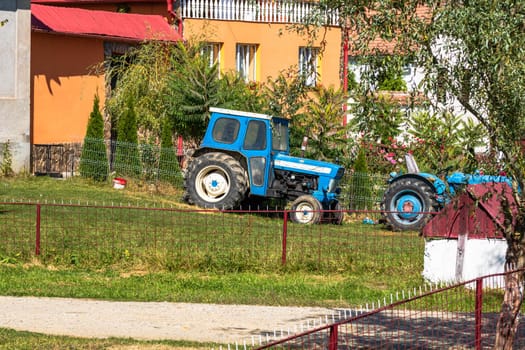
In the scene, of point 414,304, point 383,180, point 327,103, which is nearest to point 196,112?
point 327,103

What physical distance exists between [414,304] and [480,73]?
15.3 ft

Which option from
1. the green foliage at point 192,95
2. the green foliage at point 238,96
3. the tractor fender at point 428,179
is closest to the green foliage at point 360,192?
the tractor fender at point 428,179

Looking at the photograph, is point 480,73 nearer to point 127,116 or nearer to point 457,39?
point 457,39

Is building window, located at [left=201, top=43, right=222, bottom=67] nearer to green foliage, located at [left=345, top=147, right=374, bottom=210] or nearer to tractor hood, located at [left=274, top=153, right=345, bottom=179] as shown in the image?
green foliage, located at [left=345, top=147, right=374, bottom=210]

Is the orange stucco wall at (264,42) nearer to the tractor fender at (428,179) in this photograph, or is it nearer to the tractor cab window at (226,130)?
the tractor cab window at (226,130)

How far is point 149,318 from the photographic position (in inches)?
551

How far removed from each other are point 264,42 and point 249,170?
1022 cm

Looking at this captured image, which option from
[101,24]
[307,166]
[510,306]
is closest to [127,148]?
[101,24]

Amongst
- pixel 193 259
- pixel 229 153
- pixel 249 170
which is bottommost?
pixel 193 259

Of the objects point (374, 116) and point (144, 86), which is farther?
point (144, 86)

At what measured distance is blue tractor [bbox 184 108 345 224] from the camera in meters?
24.8

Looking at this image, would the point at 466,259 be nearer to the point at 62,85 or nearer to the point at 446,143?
the point at 446,143

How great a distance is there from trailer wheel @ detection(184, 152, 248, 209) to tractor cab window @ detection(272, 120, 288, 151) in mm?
971

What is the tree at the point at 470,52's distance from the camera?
10.4 m
